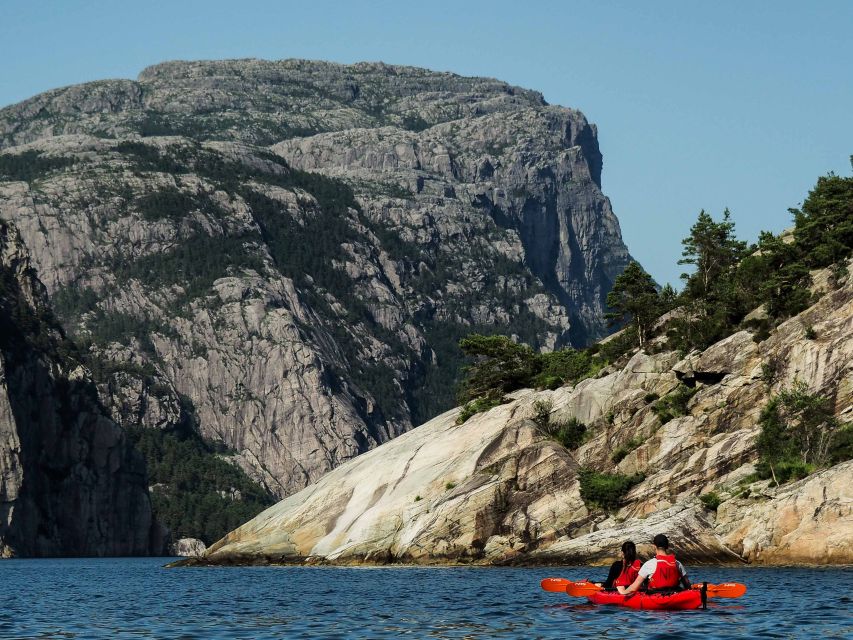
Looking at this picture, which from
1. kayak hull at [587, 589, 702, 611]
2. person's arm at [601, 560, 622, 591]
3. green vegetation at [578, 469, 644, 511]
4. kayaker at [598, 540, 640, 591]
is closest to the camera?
kayak hull at [587, 589, 702, 611]

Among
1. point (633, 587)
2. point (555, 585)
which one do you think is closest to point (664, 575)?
point (633, 587)

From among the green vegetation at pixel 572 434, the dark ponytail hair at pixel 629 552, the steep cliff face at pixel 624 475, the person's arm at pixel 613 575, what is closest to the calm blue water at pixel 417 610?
the person's arm at pixel 613 575

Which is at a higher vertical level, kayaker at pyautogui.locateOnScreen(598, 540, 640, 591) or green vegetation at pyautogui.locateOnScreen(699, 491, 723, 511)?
green vegetation at pyautogui.locateOnScreen(699, 491, 723, 511)

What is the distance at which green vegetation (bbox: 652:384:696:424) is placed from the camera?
10119 centimetres

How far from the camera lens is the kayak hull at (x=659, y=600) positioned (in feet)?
178

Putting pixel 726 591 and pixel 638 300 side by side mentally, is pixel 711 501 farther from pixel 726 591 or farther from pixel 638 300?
pixel 726 591

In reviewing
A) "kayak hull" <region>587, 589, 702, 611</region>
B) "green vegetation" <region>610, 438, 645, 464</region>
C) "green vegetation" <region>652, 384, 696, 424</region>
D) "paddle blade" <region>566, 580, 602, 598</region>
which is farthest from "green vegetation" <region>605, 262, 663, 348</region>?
"kayak hull" <region>587, 589, 702, 611</region>

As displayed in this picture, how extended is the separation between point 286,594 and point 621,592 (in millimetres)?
22638

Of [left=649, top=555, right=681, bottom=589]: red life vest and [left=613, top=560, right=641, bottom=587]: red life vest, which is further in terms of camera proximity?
[left=613, top=560, right=641, bottom=587]: red life vest

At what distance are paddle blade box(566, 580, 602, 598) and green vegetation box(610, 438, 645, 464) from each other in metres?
43.7

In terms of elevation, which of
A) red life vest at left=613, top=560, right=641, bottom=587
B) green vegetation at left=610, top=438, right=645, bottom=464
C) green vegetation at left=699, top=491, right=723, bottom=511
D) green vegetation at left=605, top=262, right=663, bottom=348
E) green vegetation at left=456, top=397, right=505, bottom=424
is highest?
green vegetation at left=605, top=262, right=663, bottom=348

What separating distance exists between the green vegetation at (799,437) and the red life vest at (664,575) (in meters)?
34.8

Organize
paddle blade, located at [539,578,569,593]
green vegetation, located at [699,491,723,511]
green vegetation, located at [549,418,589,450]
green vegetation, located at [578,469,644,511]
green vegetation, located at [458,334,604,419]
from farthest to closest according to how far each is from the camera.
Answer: green vegetation, located at [458,334,604,419] → green vegetation, located at [549,418,589,450] → green vegetation, located at [578,469,644,511] → green vegetation, located at [699,491,723,511] → paddle blade, located at [539,578,569,593]

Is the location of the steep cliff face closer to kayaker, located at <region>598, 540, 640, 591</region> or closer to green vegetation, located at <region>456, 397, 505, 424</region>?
green vegetation, located at <region>456, 397, 505, 424</region>
